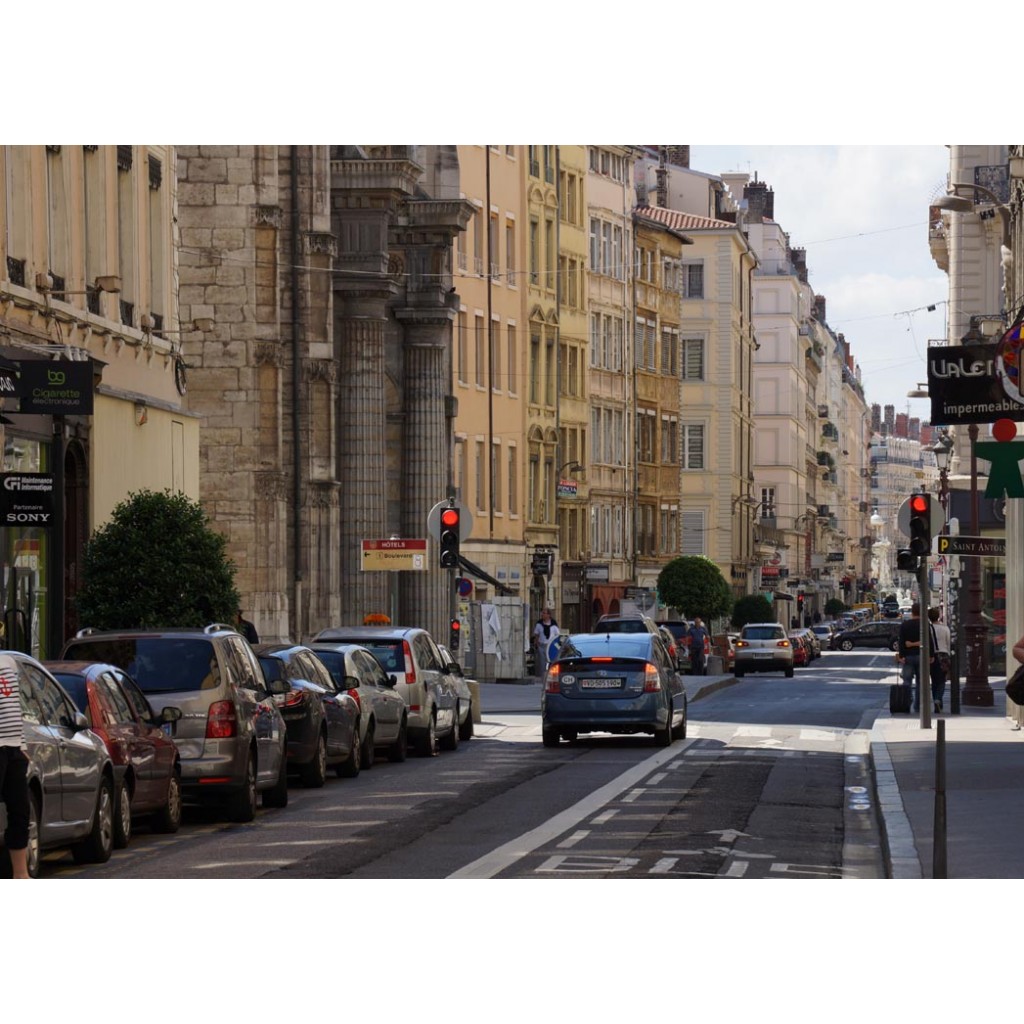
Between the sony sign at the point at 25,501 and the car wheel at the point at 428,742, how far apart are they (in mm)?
6697

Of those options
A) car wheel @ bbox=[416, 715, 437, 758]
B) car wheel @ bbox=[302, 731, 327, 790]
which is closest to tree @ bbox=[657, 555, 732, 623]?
car wheel @ bbox=[416, 715, 437, 758]

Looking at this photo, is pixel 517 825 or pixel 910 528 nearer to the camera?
pixel 517 825

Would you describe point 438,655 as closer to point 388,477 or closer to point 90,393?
point 90,393

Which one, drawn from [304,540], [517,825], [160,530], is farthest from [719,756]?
[304,540]

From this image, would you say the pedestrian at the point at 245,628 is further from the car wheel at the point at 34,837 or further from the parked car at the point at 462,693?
the car wheel at the point at 34,837

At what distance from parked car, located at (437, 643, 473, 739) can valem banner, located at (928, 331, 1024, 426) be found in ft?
45.0

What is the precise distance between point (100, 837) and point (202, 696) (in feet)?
12.7

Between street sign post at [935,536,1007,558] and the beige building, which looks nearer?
the beige building

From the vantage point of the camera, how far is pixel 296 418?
5122cm

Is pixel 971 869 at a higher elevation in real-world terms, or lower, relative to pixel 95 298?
lower

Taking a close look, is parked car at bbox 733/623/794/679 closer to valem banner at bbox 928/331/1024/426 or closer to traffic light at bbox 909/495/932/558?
traffic light at bbox 909/495/932/558

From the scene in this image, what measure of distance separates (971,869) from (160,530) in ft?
56.4

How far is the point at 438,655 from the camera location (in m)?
33.8

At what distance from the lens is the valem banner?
2100cm
